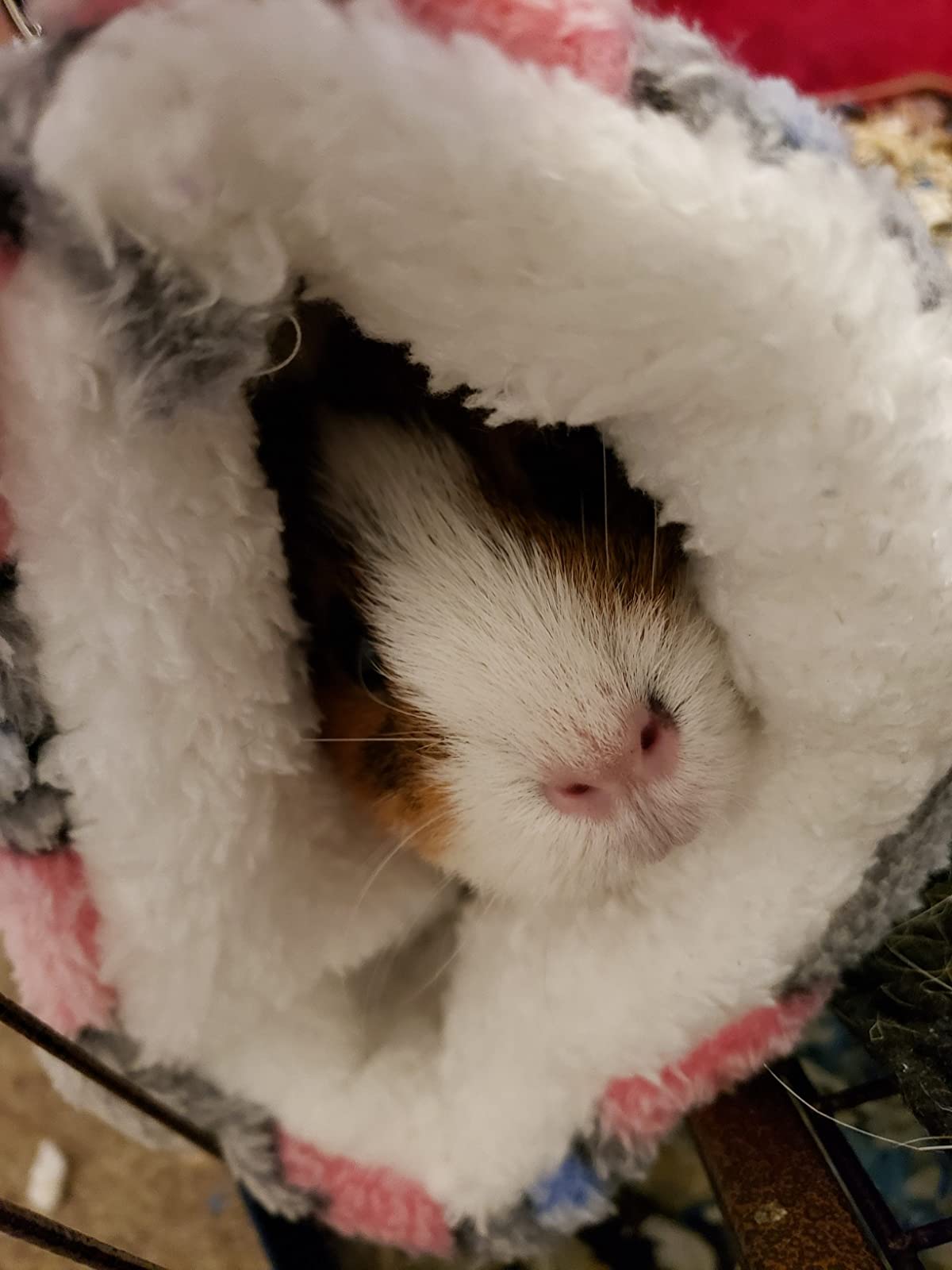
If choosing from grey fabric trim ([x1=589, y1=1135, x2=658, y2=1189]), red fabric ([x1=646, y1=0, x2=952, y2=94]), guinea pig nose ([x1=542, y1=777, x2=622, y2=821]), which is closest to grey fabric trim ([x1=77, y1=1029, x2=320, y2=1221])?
grey fabric trim ([x1=589, y1=1135, x2=658, y2=1189])

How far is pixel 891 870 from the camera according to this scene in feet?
1.74

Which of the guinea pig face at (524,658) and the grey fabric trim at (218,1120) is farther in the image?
the grey fabric trim at (218,1120)

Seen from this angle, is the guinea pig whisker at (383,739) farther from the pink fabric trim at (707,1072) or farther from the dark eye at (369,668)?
the pink fabric trim at (707,1072)

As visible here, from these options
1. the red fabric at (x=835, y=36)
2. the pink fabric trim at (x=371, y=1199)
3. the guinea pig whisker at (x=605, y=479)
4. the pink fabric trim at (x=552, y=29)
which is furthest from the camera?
the red fabric at (x=835, y=36)

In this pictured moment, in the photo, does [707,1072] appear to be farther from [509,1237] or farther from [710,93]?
[710,93]

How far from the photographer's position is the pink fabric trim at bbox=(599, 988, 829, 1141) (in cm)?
59

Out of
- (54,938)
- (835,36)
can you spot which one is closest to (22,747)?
(54,938)

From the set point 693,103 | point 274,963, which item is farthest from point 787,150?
point 274,963

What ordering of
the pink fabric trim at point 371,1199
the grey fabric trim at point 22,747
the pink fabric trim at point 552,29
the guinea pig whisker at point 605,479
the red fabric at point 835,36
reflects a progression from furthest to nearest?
the red fabric at point 835,36 < the pink fabric trim at point 371,1199 < the guinea pig whisker at point 605,479 < the grey fabric trim at point 22,747 < the pink fabric trim at point 552,29

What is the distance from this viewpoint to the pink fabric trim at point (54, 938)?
1.76 ft

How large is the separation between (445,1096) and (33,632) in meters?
0.42

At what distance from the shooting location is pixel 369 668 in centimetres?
62

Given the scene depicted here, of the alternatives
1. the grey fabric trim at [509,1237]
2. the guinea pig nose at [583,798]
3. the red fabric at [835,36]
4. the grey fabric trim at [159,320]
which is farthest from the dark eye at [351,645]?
the red fabric at [835,36]

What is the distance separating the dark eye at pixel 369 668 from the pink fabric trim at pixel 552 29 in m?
0.33
